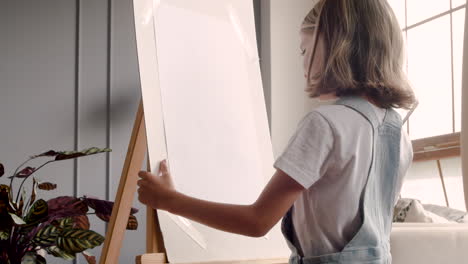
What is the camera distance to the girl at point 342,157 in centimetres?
108

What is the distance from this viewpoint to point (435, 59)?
114 inches

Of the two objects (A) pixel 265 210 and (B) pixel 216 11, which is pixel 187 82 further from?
(A) pixel 265 210

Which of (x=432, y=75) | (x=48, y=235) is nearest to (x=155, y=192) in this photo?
(x=48, y=235)

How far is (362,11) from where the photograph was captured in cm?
118

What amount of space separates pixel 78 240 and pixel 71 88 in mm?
963

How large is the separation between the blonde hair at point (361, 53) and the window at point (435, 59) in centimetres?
168

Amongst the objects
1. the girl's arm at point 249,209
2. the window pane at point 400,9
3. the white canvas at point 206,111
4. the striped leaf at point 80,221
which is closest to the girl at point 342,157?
the girl's arm at point 249,209

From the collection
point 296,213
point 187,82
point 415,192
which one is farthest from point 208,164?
point 415,192

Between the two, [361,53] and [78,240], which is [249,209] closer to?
[361,53]

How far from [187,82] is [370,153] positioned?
33.4 inches

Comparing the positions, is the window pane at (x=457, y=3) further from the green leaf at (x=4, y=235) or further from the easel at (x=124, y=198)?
the green leaf at (x=4, y=235)

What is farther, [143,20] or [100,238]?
[100,238]

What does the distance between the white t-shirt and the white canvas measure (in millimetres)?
640

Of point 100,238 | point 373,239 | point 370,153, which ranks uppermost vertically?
point 370,153
